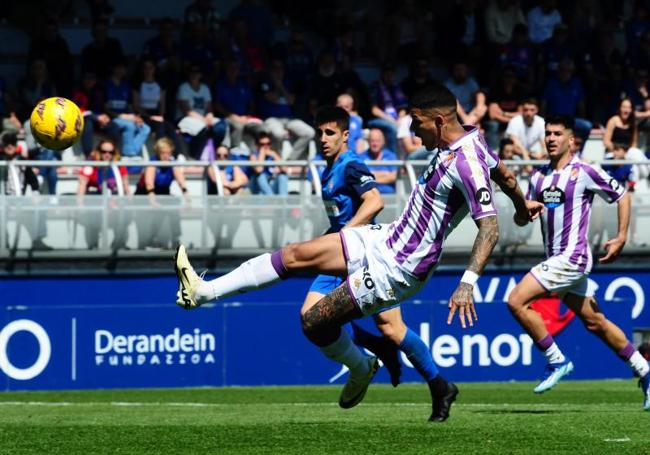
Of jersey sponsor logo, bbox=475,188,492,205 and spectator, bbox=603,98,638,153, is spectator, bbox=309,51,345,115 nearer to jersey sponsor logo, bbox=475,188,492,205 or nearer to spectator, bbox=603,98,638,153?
spectator, bbox=603,98,638,153

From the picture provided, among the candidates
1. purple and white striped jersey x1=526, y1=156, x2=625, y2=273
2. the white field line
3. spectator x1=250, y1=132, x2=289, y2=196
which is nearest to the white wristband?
the white field line

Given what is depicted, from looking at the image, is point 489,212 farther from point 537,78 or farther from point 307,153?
point 537,78

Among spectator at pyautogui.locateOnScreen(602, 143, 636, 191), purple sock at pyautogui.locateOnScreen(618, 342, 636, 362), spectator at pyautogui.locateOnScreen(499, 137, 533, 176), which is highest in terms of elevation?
spectator at pyautogui.locateOnScreen(499, 137, 533, 176)

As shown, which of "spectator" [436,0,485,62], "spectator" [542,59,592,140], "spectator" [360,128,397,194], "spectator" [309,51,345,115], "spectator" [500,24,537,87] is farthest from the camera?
"spectator" [436,0,485,62]

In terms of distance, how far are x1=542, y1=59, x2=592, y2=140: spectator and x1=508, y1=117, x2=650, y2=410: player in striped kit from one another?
840 centimetres

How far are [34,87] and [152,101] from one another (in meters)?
1.57

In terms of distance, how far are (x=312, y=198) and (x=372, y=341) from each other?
6.15 metres

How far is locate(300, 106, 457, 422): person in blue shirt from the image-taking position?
1071 centimetres

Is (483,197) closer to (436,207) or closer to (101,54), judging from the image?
(436,207)

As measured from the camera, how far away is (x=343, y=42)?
70.8ft

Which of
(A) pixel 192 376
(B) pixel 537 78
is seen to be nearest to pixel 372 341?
(A) pixel 192 376

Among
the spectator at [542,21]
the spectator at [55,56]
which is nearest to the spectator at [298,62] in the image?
the spectator at [55,56]

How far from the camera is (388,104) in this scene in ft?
67.3

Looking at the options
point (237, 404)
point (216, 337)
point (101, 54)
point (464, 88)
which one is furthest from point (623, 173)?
point (237, 404)
